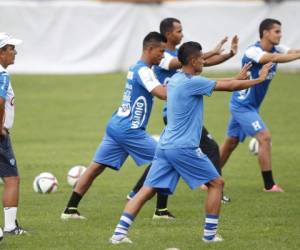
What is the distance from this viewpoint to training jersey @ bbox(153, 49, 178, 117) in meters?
12.4

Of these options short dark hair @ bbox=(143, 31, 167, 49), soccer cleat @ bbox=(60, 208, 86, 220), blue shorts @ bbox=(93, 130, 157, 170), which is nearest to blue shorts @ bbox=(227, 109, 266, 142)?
blue shorts @ bbox=(93, 130, 157, 170)

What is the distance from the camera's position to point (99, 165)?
12094 millimetres

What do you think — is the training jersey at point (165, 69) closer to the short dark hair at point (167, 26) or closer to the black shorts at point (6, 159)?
the short dark hair at point (167, 26)

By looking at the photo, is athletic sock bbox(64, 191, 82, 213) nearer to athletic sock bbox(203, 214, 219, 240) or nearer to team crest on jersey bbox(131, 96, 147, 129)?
team crest on jersey bbox(131, 96, 147, 129)

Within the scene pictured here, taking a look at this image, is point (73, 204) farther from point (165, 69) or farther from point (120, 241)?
point (165, 69)

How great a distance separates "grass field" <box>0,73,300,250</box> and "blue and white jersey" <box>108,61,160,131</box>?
1.20 meters

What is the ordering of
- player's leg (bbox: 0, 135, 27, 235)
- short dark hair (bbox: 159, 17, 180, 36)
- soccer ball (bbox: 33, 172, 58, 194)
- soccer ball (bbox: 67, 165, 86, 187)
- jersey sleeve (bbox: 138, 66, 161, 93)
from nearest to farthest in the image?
1. player's leg (bbox: 0, 135, 27, 235)
2. jersey sleeve (bbox: 138, 66, 161, 93)
3. short dark hair (bbox: 159, 17, 180, 36)
4. soccer ball (bbox: 33, 172, 58, 194)
5. soccer ball (bbox: 67, 165, 86, 187)

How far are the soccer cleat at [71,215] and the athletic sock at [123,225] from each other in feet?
6.08

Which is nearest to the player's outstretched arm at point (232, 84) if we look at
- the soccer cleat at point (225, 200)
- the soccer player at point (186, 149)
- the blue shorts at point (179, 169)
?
the soccer player at point (186, 149)

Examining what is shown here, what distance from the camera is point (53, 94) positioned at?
2827cm

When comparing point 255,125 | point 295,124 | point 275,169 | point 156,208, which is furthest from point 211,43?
point 156,208

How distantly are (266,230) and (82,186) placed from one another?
2.47 meters

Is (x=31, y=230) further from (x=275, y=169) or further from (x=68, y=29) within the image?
(x=68, y=29)

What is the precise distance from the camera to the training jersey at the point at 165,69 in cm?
1241
